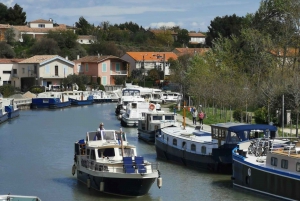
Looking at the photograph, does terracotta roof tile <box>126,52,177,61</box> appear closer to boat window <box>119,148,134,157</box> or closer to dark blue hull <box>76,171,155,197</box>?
boat window <box>119,148,134,157</box>

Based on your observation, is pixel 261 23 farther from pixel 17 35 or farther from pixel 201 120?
pixel 17 35

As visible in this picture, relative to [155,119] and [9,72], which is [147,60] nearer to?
[9,72]

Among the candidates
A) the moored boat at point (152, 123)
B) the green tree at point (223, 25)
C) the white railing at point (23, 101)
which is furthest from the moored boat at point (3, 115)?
the green tree at point (223, 25)

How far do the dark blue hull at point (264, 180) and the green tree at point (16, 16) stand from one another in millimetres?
114434

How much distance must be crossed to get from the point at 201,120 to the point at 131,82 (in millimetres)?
54995

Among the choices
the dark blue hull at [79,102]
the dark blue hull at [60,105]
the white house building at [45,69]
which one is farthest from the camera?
the white house building at [45,69]

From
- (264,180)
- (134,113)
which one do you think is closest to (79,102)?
(134,113)

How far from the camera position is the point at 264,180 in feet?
94.6

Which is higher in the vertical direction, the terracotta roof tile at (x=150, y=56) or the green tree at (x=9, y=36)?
the green tree at (x=9, y=36)

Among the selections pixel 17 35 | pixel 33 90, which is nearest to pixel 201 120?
pixel 33 90

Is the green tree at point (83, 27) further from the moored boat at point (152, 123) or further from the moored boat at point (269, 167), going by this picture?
the moored boat at point (269, 167)

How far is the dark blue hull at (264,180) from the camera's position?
1073 inches

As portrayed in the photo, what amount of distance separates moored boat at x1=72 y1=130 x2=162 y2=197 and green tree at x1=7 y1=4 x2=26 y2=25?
112 meters

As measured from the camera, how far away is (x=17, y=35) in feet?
419
